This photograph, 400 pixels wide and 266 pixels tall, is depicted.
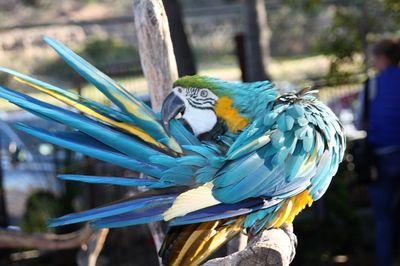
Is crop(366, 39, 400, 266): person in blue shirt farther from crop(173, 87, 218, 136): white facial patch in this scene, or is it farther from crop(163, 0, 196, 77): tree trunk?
crop(173, 87, 218, 136): white facial patch

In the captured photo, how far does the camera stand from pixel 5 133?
18.5ft

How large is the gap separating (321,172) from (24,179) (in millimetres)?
3769

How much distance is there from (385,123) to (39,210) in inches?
85.8

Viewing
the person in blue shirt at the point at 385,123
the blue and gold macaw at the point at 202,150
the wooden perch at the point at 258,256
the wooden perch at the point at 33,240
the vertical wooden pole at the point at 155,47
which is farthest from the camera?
the person in blue shirt at the point at 385,123

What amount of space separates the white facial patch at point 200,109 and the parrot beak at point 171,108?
0.04ft

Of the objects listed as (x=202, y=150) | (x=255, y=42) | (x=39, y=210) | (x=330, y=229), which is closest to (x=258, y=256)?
(x=202, y=150)

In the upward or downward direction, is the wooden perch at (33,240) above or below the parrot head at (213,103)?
below

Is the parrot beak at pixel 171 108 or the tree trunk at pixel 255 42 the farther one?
the tree trunk at pixel 255 42

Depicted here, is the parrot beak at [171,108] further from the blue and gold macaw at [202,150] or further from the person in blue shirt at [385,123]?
the person in blue shirt at [385,123]

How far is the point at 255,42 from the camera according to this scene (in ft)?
15.2

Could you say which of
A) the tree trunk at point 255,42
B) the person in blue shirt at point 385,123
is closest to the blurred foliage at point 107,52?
the tree trunk at point 255,42

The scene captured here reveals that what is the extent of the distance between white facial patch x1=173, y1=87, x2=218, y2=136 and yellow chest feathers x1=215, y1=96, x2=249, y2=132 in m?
0.01

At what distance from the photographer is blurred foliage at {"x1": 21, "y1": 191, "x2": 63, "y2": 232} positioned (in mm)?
4152

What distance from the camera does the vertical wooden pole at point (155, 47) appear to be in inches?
75.3
